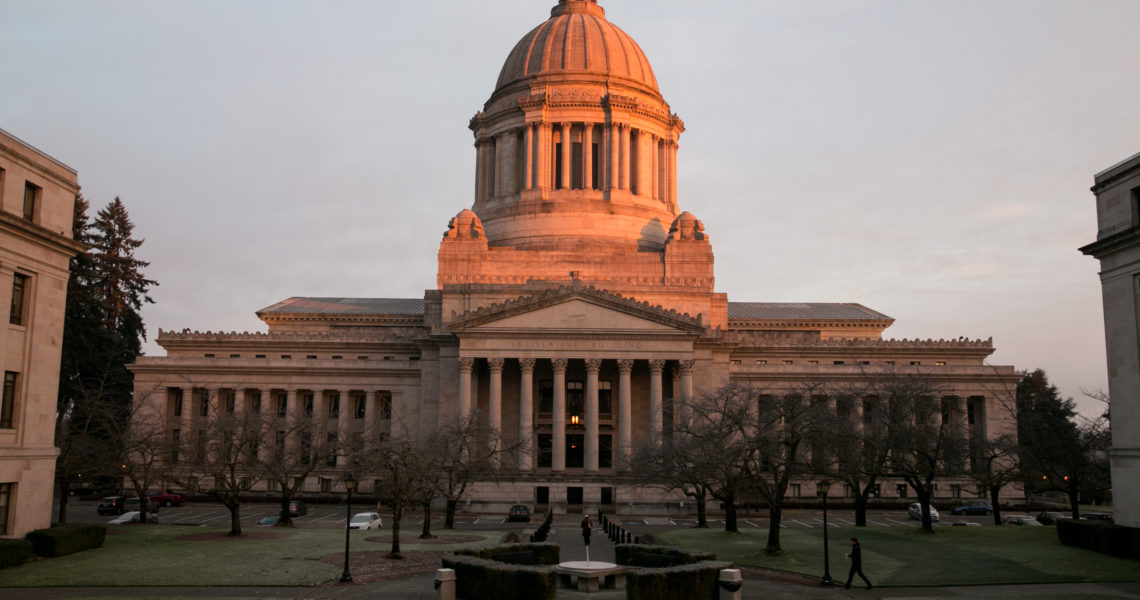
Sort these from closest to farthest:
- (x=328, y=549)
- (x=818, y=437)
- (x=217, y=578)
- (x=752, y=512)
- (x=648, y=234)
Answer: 1. (x=217, y=578)
2. (x=328, y=549)
3. (x=818, y=437)
4. (x=752, y=512)
5. (x=648, y=234)

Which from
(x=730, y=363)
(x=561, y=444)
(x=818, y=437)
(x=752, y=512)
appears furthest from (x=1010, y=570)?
(x=730, y=363)

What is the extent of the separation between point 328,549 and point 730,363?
52.2 meters

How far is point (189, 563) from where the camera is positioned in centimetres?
3628

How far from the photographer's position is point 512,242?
304 feet

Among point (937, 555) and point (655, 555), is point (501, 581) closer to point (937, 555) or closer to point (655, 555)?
point (655, 555)

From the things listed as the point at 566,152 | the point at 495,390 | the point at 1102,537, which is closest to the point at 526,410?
the point at 495,390

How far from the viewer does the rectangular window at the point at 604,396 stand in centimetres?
8025

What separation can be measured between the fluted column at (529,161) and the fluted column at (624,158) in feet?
28.2

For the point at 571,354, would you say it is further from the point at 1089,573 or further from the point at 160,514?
the point at 1089,573

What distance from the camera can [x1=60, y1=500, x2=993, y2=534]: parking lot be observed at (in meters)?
57.8

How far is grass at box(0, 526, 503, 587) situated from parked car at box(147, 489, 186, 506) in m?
27.3

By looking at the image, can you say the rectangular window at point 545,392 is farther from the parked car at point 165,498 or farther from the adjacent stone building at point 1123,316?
the adjacent stone building at point 1123,316

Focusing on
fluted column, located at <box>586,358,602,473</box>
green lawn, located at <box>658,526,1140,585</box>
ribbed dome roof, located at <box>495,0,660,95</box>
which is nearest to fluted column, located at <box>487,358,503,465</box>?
fluted column, located at <box>586,358,602,473</box>

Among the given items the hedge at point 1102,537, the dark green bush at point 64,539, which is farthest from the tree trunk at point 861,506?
the dark green bush at point 64,539
